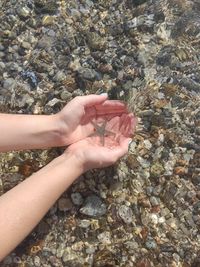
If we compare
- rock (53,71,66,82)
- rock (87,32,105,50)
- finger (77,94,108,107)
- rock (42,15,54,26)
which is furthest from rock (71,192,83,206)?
rock (42,15,54,26)

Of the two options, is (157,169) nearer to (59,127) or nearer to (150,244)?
(150,244)

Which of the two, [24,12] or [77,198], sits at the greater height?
A: [24,12]

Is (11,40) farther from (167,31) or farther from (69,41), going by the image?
(167,31)

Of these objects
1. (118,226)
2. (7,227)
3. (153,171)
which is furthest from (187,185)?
(7,227)

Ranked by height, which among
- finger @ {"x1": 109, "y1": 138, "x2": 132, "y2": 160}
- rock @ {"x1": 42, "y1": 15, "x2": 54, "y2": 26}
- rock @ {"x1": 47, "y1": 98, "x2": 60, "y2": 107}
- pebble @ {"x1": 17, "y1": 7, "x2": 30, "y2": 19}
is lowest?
finger @ {"x1": 109, "y1": 138, "x2": 132, "y2": 160}

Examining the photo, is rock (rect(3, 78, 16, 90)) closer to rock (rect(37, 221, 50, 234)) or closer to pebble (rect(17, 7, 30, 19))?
pebble (rect(17, 7, 30, 19))

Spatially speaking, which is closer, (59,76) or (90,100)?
(90,100)

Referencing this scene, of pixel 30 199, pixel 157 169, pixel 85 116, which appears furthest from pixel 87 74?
pixel 30 199
